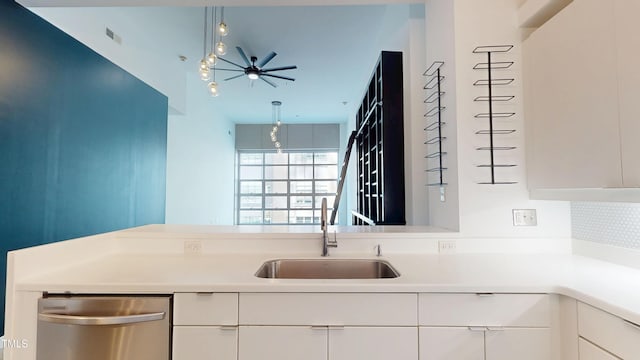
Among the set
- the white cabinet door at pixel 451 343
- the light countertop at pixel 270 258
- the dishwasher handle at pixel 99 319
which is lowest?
the white cabinet door at pixel 451 343

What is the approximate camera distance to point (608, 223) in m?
1.62

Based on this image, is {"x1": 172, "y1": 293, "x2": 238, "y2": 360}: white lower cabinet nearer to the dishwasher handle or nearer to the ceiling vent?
the dishwasher handle

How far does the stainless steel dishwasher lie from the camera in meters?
1.23

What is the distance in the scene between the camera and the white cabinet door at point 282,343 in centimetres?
125

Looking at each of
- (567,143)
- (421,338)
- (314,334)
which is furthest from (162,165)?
(567,143)

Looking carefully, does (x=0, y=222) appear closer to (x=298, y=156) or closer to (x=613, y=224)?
(x=613, y=224)

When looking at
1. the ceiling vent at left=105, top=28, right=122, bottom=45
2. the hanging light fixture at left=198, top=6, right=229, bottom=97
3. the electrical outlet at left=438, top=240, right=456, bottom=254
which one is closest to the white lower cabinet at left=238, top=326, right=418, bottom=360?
the electrical outlet at left=438, top=240, right=456, bottom=254

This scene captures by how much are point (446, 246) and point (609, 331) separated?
0.86 meters

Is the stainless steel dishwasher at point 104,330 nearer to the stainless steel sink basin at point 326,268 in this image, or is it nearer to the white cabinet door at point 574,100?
the stainless steel sink basin at point 326,268

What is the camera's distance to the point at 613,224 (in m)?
1.59

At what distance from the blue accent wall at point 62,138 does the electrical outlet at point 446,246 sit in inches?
123

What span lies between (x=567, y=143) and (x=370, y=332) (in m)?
1.36

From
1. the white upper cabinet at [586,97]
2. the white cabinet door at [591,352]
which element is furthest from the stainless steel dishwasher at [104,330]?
the white upper cabinet at [586,97]

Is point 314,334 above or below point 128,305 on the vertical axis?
below
